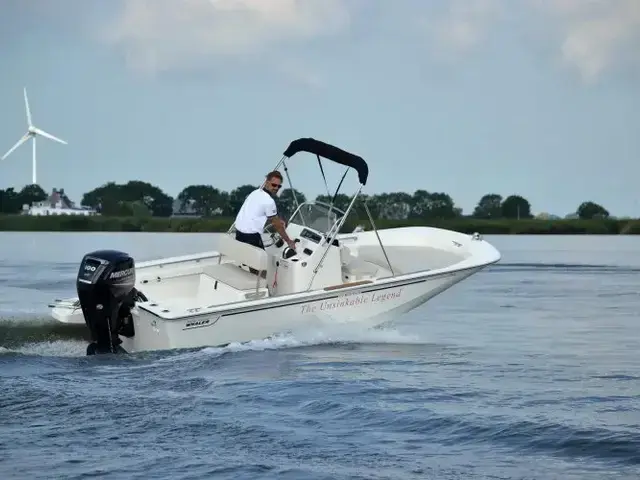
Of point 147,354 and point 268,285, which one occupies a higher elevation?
point 268,285

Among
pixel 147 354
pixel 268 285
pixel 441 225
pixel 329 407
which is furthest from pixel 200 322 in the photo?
pixel 441 225

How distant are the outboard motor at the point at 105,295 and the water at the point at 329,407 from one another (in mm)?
329

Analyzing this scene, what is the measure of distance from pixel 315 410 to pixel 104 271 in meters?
3.43

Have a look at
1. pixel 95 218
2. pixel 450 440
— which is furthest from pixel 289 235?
pixel 95 218

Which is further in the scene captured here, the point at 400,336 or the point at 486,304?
the point at 486,304

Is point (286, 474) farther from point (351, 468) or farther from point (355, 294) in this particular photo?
point (355, 294)

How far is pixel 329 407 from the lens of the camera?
380 inches

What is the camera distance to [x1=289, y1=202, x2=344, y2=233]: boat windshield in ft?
46.4

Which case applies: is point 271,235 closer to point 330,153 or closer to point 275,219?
point 275,219

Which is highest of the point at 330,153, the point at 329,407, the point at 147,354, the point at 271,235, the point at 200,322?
the point at 330,153

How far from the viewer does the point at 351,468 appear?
771 centimetres

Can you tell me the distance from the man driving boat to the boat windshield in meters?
0.62

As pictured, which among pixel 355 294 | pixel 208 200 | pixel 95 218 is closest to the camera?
pixel 355 294

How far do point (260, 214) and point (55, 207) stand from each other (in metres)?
104
